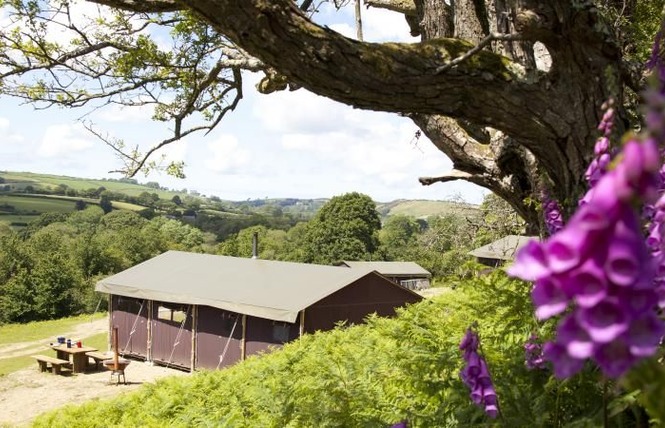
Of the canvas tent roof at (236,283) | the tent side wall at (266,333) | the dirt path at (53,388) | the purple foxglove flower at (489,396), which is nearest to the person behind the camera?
the purple foxglove flower at (489,396)

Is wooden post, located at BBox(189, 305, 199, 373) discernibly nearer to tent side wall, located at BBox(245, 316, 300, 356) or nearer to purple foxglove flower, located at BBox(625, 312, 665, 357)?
tent side wall, located at BBox(245, 316, 300, 356)

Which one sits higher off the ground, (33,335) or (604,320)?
(604,320)

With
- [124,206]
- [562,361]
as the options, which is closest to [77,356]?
[562,361]

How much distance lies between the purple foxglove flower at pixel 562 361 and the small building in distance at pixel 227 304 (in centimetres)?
1738

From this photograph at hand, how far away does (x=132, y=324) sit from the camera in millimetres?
23797

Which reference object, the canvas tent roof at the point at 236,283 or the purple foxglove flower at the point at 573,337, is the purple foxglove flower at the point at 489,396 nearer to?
the purple foxglove flower at the point at 573,337

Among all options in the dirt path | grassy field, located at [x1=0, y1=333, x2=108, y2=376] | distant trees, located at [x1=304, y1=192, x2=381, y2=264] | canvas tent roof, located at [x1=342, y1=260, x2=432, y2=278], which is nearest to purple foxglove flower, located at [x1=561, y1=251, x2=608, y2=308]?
the dirt path

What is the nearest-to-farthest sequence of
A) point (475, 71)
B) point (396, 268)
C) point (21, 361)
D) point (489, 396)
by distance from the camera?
1. point (489, 396)
2. point (475, 71)
3. point (21, 361)
4. point (396, 268)

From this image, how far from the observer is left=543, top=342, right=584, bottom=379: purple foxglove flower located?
2.80ft

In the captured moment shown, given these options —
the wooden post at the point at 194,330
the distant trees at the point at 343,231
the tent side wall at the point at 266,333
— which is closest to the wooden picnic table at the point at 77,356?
the wooden post at the point at 194,330

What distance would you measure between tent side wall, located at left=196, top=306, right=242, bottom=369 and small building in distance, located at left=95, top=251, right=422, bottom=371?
0.04m

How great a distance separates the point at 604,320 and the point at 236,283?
21226mm

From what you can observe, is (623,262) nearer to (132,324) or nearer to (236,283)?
(236,283)

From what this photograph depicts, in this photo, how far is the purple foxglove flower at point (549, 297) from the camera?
2.73 feet
